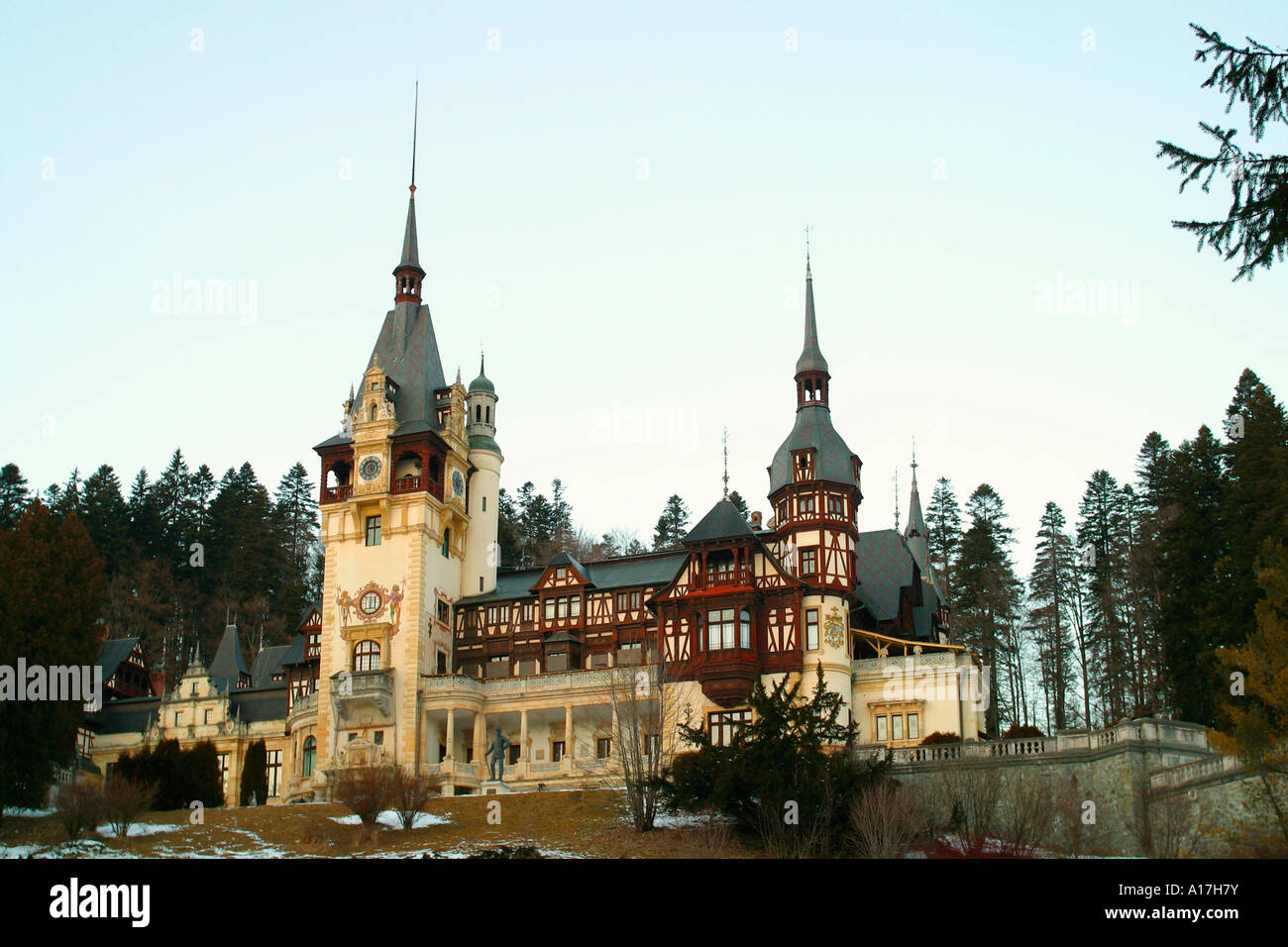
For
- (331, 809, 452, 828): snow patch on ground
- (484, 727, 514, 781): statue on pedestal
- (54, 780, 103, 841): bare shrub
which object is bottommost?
(331, 809, 452, 828): snow patch on ground

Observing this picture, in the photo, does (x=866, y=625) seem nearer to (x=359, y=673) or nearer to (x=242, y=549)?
(x=359, y=673)

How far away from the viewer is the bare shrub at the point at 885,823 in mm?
34562

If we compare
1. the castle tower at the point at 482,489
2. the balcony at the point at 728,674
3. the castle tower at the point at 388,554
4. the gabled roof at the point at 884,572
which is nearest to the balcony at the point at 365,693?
the castle tower at the point at 388,554

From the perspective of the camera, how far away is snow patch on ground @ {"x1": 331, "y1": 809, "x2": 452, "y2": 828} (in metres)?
41.5

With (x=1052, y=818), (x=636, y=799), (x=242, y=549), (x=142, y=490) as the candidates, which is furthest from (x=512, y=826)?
(x=142, y=490)

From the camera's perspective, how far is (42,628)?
160 ft

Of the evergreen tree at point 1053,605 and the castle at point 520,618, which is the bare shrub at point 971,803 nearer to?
the castle at point 520,618

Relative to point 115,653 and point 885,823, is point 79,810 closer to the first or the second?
point 885,823

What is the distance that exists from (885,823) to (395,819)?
15580mm

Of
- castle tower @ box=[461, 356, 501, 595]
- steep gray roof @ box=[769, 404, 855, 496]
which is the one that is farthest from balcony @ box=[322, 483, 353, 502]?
steep gray roof @ box=[769, 404, 855, 496]

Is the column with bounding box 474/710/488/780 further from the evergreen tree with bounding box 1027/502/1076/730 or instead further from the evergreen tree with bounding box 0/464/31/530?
the evergreen tree with bounding box 0/464/31/530

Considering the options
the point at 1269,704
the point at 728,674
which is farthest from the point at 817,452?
the point at 1269,704

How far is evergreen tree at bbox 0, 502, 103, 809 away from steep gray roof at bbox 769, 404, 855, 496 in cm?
2789
